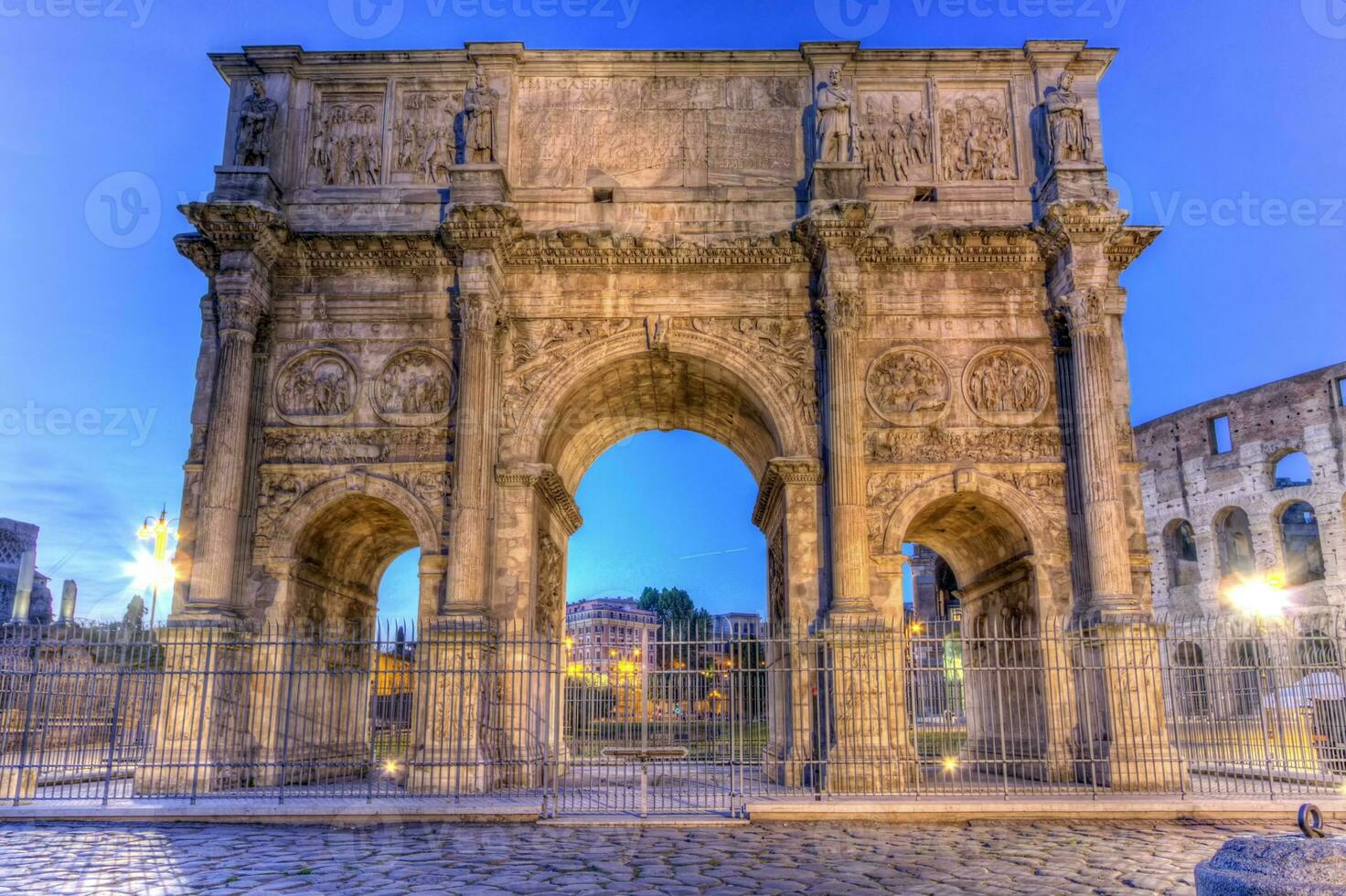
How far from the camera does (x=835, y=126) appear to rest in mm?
16797

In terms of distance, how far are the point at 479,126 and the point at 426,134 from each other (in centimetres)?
158

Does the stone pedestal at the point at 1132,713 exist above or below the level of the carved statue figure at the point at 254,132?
below

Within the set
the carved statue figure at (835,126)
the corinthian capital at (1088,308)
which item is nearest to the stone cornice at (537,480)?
the carved statue figure at (835,126)

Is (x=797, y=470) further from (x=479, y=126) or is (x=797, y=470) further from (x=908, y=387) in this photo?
(x=479, y=126)

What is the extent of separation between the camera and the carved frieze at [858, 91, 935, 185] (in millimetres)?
17609

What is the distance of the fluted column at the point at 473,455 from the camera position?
15.2 meters

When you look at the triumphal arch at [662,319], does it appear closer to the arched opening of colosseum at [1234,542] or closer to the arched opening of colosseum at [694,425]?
the arched opening of colosseum at [694,425]

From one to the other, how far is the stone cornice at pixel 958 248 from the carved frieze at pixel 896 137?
4.84 feet

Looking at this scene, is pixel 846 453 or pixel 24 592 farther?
pixel 24 592

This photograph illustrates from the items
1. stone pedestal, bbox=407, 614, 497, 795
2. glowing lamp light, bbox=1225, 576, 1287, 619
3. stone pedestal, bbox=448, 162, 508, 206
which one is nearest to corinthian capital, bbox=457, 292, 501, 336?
stone pedestal, bbox=448, 162, 508, 206

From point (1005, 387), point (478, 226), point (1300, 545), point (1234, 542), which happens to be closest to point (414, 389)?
point (478, 226)

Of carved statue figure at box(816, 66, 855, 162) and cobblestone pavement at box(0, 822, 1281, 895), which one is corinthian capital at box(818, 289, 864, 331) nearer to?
carved statue figure at box(816, 66, 855, 162)

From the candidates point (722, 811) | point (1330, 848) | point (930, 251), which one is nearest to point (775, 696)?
point (722, 811)

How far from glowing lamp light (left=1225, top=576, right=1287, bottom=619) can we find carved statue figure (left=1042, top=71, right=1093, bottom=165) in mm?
19350
